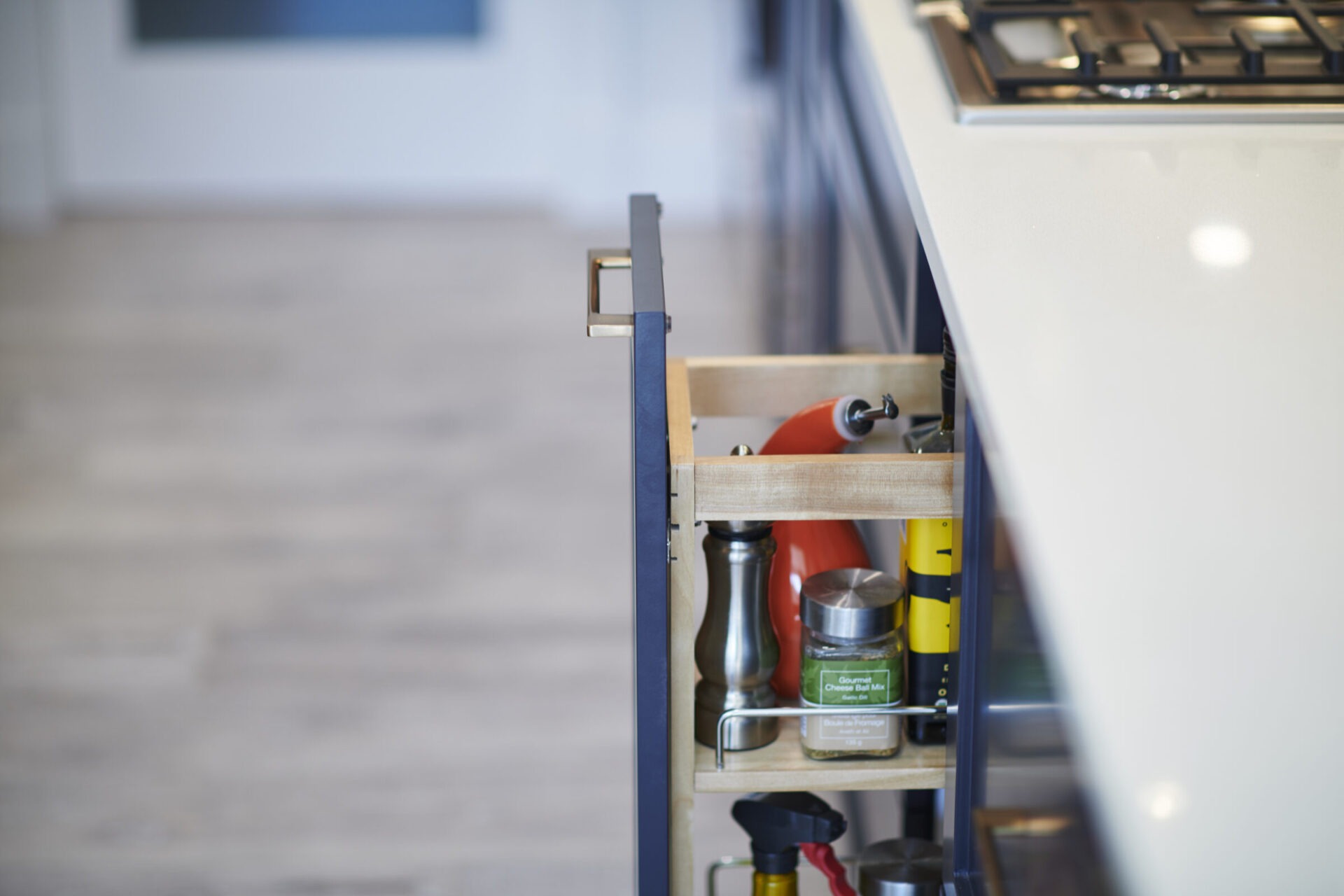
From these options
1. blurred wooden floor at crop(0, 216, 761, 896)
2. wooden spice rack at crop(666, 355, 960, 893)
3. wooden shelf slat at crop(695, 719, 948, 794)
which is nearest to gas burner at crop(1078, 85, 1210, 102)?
wooden spice rack at crop(666, 355, 960, 893)

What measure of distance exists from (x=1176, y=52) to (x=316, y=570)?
5.71 ft

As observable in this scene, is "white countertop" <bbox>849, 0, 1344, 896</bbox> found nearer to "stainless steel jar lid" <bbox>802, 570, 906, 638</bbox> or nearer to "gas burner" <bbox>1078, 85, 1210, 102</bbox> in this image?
"gas burner" <bbox>1078, 85, 1210, 102</bbox>

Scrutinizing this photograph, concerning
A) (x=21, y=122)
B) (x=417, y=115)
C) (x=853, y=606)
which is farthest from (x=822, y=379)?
(x=21, y=122)

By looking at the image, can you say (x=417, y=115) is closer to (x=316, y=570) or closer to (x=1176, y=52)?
(x=316, y=570)

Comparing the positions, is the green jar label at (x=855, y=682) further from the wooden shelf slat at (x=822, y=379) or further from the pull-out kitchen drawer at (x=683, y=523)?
the wooden shelf slat at (x=822, y=379)

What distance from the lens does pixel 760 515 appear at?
0.80m

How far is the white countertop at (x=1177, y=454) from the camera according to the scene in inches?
16.0

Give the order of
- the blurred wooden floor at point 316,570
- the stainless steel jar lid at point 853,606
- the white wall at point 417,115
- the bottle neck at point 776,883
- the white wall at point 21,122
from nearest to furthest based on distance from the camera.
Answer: the stainless steel jar lid at point 853,606 < the bottle neck at point 776,883 < the blurred wooden floor at point 316,570 < the white wall at point 21,122 < the white wall at point 417,115

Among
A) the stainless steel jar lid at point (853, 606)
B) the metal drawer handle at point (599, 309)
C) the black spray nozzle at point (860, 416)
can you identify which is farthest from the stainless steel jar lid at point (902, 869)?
the metal drawer handle at point (599, 309)

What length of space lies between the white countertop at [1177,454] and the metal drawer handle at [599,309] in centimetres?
18

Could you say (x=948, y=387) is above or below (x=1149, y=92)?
below

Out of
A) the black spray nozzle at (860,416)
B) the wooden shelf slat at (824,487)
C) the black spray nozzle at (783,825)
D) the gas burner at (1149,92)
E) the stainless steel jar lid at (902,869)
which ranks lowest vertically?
the stainless steel jar lid at (902,869)

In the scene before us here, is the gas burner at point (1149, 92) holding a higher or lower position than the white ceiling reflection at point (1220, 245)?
higher

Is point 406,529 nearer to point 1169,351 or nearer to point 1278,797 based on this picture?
point 1169,351
